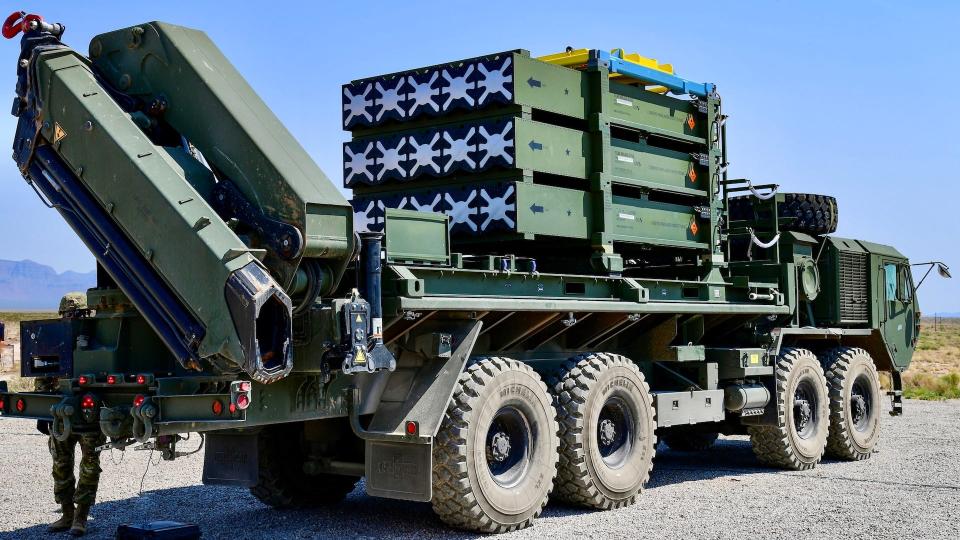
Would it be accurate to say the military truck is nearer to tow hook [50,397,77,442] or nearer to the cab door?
tow hook [50,397,77,442]

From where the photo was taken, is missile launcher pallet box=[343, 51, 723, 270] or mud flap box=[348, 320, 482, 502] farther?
missile launcher pallet box=[343, 51, 723, 270]

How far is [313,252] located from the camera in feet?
23.7

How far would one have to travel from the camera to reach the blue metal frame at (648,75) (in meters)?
10.4

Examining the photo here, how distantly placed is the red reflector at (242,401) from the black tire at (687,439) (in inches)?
315

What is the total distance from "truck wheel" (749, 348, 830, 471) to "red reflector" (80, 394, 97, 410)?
24.0 ft

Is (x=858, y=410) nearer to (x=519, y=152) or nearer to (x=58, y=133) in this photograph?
(x=519, y=152)

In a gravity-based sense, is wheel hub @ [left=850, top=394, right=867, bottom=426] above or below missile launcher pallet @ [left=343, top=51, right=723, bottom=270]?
below

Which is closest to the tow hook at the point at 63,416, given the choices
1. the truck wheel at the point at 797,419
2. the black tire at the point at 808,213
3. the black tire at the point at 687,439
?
the truck wheel at the point at 797,419

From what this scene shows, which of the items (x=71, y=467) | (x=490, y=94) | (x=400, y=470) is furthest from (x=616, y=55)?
(x=71, y=467)

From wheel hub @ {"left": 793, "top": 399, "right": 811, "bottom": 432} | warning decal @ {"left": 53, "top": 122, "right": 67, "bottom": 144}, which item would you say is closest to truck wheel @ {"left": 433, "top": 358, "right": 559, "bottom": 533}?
warning decal @ {"left": 53, "top": 122, "right": 67, "bottom": 144}

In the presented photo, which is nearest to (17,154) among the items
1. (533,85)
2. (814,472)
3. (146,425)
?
(146,425)

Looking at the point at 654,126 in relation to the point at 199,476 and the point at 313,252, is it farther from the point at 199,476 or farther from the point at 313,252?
the point at 199,476

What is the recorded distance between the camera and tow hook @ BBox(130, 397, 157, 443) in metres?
7.08

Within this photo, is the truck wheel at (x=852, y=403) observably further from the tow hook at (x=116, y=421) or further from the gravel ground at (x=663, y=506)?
the tow hook at (x=116, y=421)
